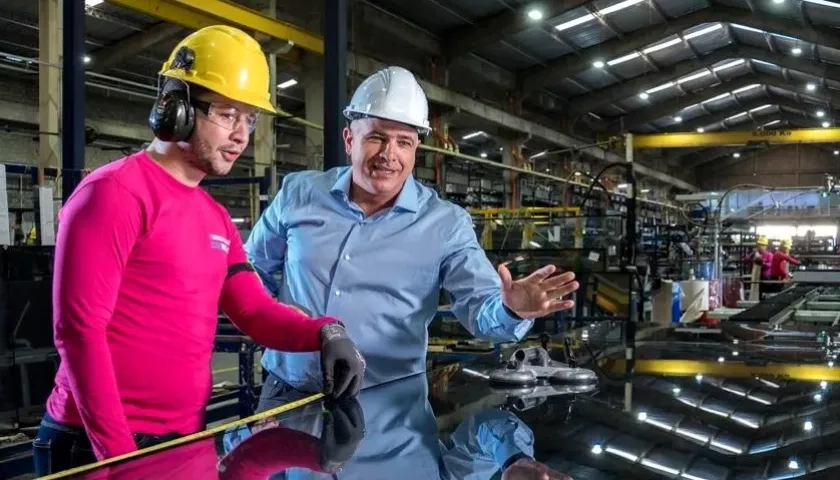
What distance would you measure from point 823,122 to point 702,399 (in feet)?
82.8

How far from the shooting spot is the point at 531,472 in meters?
0.93

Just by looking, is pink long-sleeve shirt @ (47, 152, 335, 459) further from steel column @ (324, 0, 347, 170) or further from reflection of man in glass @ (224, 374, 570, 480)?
steel column @ (324, 0, 347, 170)

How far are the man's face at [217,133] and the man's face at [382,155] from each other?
17.5 inches

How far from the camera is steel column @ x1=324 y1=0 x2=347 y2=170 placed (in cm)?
385

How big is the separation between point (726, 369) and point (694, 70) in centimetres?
1589

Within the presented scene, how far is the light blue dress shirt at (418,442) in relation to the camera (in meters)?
0.95

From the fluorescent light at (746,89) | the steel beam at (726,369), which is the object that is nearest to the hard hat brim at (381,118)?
the steel beam at (726,369)

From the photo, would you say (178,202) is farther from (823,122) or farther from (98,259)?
(823,122)

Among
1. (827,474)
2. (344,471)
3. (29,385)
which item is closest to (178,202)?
(344,471)

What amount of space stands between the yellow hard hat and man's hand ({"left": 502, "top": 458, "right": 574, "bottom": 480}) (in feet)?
2.89

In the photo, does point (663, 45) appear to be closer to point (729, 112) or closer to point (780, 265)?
point (780, 265)

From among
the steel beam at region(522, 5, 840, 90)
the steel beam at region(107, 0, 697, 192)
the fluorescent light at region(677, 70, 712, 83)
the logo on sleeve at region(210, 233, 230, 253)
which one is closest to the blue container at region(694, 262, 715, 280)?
the steel beam at region(107, 0, 697, 192)

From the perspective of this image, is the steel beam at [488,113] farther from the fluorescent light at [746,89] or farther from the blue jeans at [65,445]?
the blue jeans at [65,445]

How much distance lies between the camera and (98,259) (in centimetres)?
120
